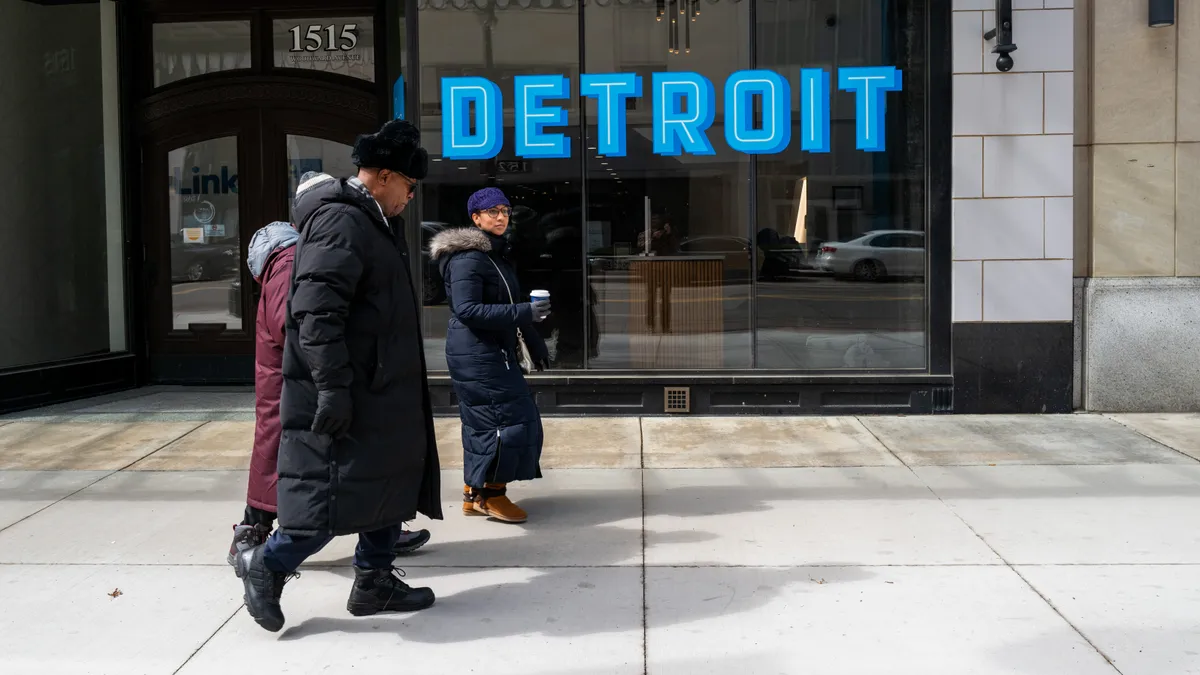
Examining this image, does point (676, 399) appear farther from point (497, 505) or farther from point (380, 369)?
point (380, 369)

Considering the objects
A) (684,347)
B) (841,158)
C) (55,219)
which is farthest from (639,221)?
(55,219)

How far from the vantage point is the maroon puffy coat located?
5121mm

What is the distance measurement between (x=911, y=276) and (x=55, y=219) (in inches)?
299

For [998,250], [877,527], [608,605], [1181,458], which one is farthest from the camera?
[998,250]

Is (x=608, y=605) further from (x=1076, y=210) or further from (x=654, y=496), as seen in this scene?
(x=1076, y=210)

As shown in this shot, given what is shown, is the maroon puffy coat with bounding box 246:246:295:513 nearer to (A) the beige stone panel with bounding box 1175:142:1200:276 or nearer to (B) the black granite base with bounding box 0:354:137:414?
(B) the black granite base with bounding box 0:354:137:414

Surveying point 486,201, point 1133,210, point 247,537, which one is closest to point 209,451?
point 247,537

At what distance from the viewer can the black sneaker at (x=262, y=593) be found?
4555 millimetres

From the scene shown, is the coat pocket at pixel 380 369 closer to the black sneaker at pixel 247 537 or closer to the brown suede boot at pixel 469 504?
the black sneaker at pixel 247 537

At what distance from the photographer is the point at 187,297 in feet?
37.1

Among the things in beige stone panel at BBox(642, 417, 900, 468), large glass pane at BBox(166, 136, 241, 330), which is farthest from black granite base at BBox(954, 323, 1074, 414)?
large glass pane at BBox(166, 136, 241, 330)

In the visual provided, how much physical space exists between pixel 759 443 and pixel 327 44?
574 cm

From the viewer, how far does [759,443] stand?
8.36m

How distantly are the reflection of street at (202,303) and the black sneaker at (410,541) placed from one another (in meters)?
6.13
